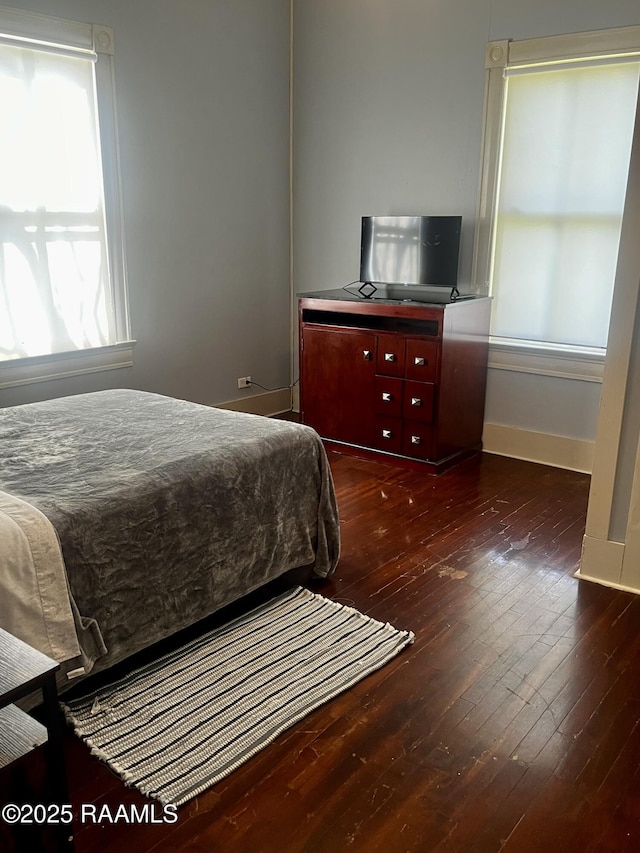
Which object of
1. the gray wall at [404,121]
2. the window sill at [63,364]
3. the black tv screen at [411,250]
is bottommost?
the window sill at [63,364]

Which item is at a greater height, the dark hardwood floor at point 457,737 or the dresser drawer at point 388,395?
the dresser drawer at point 388,395

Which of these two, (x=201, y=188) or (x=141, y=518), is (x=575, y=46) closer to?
(x=201, y=188)

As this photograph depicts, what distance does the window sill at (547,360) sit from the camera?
403 cm

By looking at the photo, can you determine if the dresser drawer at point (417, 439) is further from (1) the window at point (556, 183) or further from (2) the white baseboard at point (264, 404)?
(2) the white baseboard at point (264, 404)

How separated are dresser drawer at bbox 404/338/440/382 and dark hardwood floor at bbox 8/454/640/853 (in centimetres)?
115

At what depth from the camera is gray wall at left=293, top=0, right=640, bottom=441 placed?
13.4ft

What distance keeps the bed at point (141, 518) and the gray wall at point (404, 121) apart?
1.98 metres

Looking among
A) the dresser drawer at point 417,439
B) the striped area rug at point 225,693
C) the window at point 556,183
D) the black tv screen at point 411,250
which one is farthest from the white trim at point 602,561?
the black tv screen at point 411,250

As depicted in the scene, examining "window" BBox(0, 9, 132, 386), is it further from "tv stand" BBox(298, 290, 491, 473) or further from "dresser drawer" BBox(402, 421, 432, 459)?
"dresser drawer" BBox(402, 421, 432, 459)

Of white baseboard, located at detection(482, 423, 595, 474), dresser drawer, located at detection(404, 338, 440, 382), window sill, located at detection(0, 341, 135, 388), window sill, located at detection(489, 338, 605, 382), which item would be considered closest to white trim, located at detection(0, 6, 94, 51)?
window sill, located at detection(0, 341, 135, 388)

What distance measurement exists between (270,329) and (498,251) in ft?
5.51

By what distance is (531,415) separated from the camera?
14.2ft

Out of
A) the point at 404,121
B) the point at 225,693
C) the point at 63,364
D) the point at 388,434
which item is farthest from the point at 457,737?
the point at 404,121

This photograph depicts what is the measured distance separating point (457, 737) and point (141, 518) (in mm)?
1101
